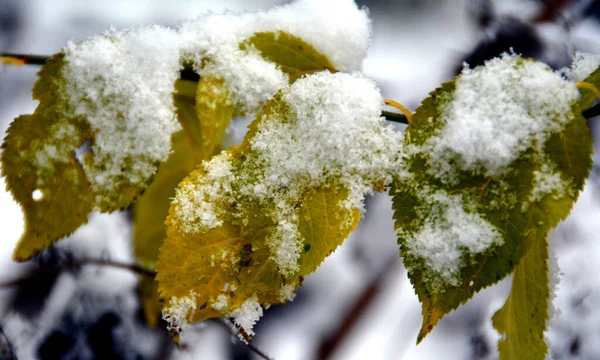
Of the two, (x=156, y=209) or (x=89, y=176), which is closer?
(x=89, y=176)

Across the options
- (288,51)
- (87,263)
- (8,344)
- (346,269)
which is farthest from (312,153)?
(8,344)

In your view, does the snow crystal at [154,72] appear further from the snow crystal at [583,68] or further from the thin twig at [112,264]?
the thin twig at [112,264]

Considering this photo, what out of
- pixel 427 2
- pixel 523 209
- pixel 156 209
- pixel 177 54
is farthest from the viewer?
pixel 427 2

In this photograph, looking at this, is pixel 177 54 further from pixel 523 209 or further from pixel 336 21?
pixel 523 209

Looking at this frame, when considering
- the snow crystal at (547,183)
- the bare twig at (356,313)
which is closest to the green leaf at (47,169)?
the snow crystal at (547,183)

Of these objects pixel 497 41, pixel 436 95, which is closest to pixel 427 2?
pixel 497 41

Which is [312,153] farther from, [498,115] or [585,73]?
[585,73]
